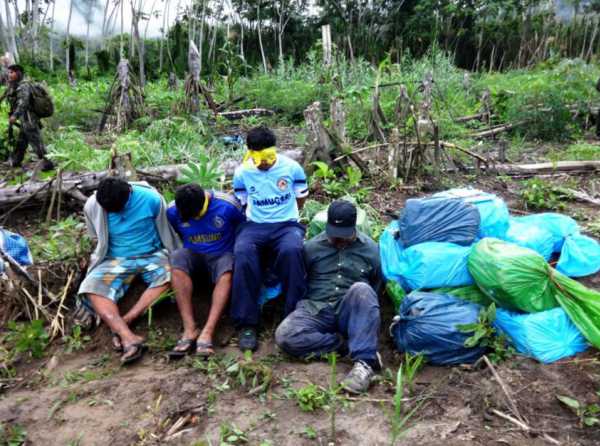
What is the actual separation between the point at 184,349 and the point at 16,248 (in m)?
1.61

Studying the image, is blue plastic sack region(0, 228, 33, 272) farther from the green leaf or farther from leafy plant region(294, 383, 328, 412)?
the green leaf

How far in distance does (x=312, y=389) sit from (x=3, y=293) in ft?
7.18

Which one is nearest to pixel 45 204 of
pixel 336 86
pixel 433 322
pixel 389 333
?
pixel 389 333

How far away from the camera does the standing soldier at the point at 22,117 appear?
643 centimetres

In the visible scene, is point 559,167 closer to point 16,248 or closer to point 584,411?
point 584,411

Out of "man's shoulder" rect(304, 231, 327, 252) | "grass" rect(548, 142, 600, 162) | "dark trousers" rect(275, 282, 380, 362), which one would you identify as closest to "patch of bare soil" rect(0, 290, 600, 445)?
"dark trousers" rect(275, 282, 380, 362)

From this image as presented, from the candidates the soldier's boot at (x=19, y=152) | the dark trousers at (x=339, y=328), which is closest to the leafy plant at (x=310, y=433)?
the dark trousers at (x=339, y=328)

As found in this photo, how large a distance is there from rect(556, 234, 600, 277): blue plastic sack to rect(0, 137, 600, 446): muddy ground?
96 mm

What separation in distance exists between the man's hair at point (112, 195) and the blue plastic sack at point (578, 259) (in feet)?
8.47

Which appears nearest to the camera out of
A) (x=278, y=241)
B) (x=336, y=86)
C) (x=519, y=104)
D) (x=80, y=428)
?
(x=80, y=428)

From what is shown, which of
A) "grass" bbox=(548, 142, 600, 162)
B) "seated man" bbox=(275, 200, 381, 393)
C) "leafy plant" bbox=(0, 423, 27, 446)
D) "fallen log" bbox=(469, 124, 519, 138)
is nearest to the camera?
"leafy plant" bbox=(0, 423, 27, 446)

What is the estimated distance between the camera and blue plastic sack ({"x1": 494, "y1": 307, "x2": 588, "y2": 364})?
260 cm

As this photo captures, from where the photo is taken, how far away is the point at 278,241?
127 inches

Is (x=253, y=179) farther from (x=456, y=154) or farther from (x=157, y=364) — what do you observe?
(x=456, y=154)
